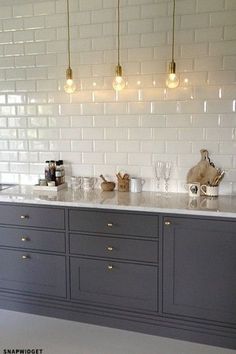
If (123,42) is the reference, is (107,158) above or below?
below

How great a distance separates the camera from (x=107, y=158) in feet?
10.2

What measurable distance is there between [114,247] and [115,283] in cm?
26

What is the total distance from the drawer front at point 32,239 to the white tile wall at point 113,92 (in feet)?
2.20

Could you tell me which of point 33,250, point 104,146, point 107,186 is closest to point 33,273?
point 33,250

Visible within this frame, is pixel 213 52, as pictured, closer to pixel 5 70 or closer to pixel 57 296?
pixel 5 70

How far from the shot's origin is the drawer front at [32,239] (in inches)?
106

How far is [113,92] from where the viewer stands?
3.03 metres

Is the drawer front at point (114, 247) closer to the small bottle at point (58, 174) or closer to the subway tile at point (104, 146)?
the small bottle at point (58, 174)

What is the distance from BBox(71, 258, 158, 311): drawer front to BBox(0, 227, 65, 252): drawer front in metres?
0.17

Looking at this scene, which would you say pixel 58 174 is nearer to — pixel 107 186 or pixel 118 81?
pixel 107 186

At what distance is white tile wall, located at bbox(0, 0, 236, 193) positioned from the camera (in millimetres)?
2797

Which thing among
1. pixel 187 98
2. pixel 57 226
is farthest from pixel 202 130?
pixel 57 226

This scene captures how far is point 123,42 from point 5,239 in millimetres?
1780

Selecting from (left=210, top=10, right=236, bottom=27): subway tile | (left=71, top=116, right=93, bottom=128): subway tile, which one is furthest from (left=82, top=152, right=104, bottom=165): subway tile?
(left=210, top=10, right=236, bottom=27): subway tile
